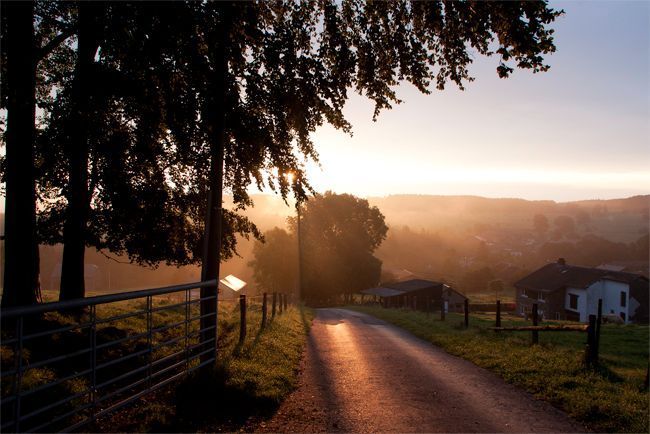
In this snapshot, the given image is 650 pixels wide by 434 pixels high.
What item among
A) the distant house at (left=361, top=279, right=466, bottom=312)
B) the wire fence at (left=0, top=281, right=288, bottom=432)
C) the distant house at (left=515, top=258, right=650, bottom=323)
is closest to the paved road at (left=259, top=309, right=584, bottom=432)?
the wire fence at (left=0, top=281, right=288, bottom=432)

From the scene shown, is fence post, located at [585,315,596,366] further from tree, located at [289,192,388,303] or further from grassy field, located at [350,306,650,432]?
tree, located at [289,192,388,303]

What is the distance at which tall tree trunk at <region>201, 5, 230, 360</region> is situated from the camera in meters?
8.83

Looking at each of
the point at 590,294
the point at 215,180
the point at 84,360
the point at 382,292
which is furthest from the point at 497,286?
the point at 84,360

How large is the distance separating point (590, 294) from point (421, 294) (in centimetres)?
2139

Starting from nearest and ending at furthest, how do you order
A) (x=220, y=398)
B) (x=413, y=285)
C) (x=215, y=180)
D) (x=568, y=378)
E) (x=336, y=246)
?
(x=220, y=398) → (x=568, y=378) → (x=215, y=180) → (x=336, y=246) → (x=413, y=285)

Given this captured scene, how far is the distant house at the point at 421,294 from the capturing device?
2511 inches

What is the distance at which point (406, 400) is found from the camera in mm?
7766

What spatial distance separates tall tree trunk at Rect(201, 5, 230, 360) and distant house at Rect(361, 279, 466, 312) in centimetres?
5399

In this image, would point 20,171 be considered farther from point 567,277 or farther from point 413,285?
point 567,277

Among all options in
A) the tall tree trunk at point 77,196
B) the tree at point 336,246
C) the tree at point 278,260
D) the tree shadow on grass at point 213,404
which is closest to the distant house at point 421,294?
the tree at point 336,246

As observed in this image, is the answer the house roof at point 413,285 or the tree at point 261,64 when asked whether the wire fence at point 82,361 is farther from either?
the house roof at point 413,285

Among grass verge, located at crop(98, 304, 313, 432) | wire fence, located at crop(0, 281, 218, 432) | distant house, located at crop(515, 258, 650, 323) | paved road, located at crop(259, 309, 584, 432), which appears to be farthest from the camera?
distant house, located at crop(515, 258, 650, 323)

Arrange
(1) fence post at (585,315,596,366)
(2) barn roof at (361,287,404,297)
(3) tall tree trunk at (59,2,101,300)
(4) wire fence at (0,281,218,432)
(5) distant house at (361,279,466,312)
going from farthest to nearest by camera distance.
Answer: (5) distant house at (361,279,466,312)
(2) barn roof at (361,287,404,297)
(3) tall tree trunk at (59,2,101,300)
(1) fence post at (585,315,596,366)
(4) wire fence at (0,281,218,432)

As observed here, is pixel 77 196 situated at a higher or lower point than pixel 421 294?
→ higher
